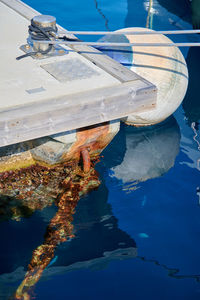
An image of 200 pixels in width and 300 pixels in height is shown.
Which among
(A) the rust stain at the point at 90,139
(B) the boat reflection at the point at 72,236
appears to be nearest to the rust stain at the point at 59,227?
(B) the boat reflection at the point at 72,236

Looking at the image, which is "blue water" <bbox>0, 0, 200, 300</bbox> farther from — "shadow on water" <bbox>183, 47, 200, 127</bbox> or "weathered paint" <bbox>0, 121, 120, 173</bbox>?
"weathered paint" <bbox>0, 121, 120, 173</bbox>

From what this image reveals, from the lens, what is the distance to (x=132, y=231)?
498 cm

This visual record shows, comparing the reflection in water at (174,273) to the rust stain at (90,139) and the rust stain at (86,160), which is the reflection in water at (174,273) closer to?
the rust stain at (86,160)

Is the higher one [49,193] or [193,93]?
[193,93]

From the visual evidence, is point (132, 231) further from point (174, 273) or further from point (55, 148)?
point (55, 148)

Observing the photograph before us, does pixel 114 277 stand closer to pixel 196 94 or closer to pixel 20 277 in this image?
pixel 20 277

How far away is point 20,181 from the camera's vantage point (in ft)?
17.5

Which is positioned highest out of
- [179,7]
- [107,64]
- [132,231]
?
[107,64]

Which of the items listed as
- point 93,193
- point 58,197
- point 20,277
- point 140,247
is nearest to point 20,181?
point 58,197

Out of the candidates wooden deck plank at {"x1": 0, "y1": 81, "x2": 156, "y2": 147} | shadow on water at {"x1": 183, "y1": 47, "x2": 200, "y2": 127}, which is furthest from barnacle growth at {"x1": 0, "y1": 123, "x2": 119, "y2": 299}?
shadow on water at {"x1": 183, "y1": 47, "x2": 200, "y2": 127}

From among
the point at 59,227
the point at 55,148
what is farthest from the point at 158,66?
the point at 59,227

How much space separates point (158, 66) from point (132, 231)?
2505mm

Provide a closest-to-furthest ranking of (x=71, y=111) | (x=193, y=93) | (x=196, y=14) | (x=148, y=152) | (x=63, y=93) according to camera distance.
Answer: (x=71, y=111)
(x=63, y=93)
(x=148, y=152)
(x=193, y=93)
(x=196, y=14)

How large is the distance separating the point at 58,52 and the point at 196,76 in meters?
4.24
